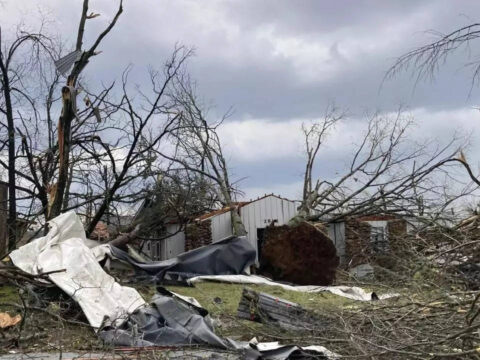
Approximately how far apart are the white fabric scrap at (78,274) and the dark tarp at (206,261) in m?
1.15

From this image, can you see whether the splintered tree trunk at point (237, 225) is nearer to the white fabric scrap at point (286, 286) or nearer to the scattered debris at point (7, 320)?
the white fabric scrap at point (286, 286)

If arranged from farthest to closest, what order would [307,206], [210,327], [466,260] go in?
[307,206] < [210,327] < [466,260]

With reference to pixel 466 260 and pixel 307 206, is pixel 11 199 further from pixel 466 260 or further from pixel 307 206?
pixel 466 260

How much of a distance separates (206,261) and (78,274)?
361cm

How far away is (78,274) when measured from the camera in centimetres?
745

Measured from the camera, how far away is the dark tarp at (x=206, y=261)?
977 cm

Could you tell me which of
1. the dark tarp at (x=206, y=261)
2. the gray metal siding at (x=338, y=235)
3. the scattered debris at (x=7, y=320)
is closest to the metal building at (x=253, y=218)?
the gray metal siding at (x=338, y=235)

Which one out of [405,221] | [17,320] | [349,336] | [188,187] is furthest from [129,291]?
[405,221]

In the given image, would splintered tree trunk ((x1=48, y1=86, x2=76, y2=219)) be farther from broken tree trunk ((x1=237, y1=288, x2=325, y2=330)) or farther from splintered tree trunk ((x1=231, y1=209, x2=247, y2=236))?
splintered tree trunk ((x1=231, y1=209, x2=247, y2=236))

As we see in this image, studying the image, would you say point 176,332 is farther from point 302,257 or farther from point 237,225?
point 237,225

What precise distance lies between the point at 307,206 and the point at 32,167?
7437mm

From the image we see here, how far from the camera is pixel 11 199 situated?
11.1 m

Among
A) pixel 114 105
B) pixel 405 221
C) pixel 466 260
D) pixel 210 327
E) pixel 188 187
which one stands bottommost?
pixel 210 327

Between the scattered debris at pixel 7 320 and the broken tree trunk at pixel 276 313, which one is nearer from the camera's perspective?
the scattered debris at pixel 7 320
